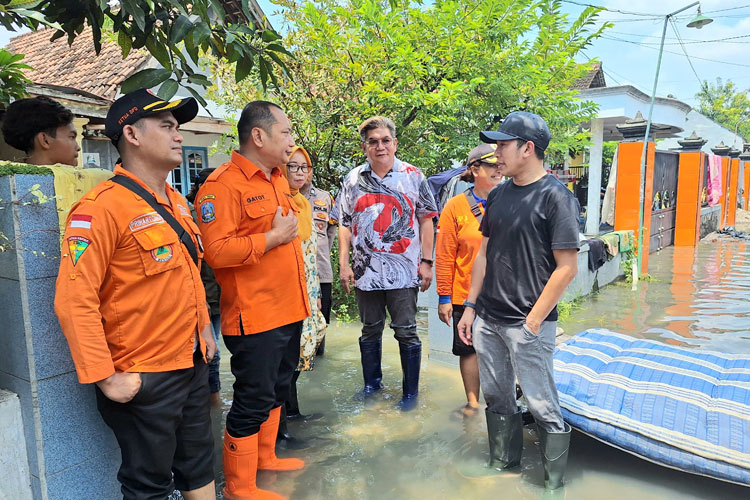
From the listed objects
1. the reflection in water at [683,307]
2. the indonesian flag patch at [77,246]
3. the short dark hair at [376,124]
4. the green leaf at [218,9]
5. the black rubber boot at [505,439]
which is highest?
the green leaf at [218,9]

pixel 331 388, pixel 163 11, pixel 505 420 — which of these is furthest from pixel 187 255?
pixel 331 388

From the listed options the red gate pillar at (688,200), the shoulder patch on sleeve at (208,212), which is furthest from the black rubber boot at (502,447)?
the red gate pillar at (688,200)

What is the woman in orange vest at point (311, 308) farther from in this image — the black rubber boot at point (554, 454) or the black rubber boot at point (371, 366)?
the black rubber boot at point (554, 454)

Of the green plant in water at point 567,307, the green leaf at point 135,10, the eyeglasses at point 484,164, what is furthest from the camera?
the green plant in water at point 567,307

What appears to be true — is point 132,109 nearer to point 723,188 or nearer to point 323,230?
point 323,230

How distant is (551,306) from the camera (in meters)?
2.64

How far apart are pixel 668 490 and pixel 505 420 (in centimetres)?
91

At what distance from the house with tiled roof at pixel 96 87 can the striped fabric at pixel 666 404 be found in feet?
17.3

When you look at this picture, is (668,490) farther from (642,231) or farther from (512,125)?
(642,231)

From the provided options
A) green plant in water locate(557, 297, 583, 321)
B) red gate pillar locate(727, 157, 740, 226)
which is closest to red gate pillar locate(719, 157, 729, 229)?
red gate pillar locate(727, 157, 740, 226)

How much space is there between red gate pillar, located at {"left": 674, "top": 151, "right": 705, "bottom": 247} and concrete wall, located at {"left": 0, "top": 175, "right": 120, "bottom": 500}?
1463 centimetres

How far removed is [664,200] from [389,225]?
37.2ft

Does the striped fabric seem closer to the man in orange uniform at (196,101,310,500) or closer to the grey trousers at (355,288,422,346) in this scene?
the grey trousers at (355,288,422,346)

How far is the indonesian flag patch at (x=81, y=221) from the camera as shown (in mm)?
1848
